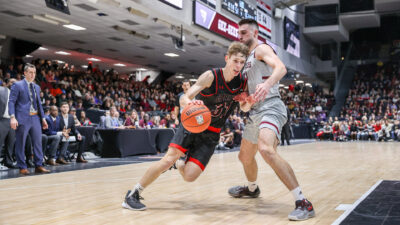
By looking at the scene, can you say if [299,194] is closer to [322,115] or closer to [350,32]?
[322,115]

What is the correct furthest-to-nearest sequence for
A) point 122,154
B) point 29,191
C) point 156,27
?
1. point 156,27
2. point 122,154
3. point 29,191

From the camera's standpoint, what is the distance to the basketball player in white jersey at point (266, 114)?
129 inches

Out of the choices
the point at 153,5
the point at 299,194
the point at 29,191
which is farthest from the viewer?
the point at 153,5

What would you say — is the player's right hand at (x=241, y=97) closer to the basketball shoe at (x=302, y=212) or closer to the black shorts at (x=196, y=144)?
the black shorts at (x=196, y=144)

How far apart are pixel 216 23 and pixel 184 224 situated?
42.1 feet

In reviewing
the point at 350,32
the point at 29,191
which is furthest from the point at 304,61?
the point at 29,191

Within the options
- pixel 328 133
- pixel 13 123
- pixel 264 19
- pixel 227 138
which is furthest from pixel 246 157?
pixel 328 133

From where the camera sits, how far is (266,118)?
3.55 meters

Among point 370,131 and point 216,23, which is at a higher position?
point 216,23

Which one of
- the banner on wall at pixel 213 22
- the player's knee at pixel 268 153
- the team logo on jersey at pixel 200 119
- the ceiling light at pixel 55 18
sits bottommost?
the player's knee at pixel 268 153

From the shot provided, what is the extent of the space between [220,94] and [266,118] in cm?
48

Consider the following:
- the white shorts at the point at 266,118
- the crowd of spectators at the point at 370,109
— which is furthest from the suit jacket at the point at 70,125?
the crowd of spectators at the point at 370,109

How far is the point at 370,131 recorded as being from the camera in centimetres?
2208

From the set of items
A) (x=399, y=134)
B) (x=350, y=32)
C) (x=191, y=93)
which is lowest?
(x=399, y=134)
